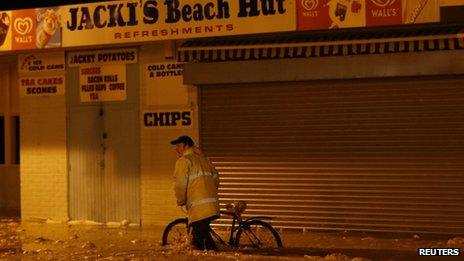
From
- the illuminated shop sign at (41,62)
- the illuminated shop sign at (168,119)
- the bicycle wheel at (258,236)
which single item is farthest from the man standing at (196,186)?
the illuminated shop sign at (41,62)

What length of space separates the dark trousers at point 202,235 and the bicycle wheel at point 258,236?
37 cm

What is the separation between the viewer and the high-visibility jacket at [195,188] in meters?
8.97

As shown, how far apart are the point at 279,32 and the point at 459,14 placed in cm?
271

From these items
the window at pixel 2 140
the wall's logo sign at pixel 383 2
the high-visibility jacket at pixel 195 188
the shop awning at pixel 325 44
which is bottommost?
the high-visibility jacket at pixel 195 188

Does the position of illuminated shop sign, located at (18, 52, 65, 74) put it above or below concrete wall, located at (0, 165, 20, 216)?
above

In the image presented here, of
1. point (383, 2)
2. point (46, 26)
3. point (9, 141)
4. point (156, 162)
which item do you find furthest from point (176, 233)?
point (9, 141)

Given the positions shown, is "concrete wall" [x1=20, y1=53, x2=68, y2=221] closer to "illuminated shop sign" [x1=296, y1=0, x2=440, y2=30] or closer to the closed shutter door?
the closed shutter door

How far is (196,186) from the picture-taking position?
897 centimetres

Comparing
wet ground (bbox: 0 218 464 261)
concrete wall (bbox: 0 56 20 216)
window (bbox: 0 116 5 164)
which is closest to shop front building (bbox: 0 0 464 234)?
wet ground (bbox: 0 218 464 261)

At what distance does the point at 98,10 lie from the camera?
12047 millimetres

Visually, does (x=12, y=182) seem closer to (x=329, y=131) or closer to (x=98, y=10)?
(x=98, y=10)

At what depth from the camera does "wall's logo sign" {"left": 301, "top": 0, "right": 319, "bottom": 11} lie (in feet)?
35.0

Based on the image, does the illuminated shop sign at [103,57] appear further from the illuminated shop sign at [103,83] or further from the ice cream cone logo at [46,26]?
the ice cream cone logo at [46,26]

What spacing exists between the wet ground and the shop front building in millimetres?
450
